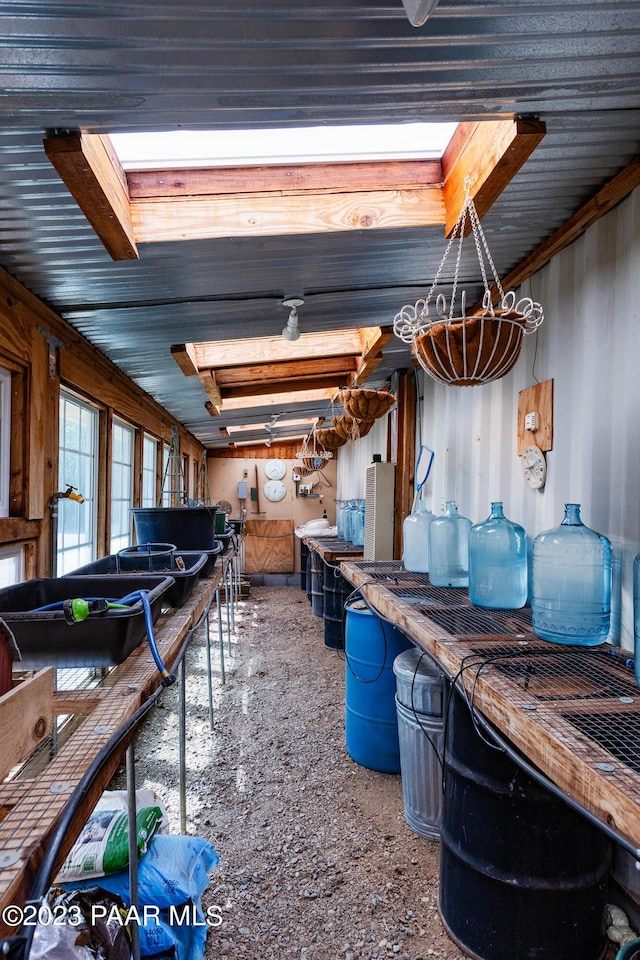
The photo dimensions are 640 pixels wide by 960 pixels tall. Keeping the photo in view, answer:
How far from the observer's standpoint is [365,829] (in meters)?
2.30

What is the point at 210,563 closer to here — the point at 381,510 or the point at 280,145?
the point at 381,510

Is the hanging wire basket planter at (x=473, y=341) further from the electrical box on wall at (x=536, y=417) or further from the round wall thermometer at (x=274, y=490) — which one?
the round wall thermometer at (x=274, y=490)

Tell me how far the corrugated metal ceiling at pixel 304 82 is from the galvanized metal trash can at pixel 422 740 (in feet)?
5.70

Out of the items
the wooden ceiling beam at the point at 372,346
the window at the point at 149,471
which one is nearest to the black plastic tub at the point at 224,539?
the window at the point at 149,471

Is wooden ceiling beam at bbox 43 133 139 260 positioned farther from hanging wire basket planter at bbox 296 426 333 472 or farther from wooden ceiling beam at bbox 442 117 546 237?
hanging wire basket planter at bbox 296 426 333 472

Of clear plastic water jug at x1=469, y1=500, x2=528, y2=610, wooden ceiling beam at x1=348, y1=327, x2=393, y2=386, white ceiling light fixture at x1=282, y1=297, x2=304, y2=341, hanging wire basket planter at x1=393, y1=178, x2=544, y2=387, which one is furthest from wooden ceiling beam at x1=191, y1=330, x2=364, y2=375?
clear plastic water jug at x1=469, y1=500, x2=528, y2=610

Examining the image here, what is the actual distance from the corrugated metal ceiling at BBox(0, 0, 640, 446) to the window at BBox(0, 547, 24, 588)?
3.74 ft

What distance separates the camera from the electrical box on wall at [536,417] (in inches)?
85.4

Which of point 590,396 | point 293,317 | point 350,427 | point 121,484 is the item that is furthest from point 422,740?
point 121,484

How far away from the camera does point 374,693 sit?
2.77m

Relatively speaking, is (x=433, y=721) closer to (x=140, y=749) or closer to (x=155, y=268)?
(x=140, y=749)

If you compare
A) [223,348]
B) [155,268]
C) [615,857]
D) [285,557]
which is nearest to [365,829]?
[615,857]

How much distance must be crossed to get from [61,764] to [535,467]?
1.96m

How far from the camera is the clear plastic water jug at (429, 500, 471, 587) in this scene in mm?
2631
